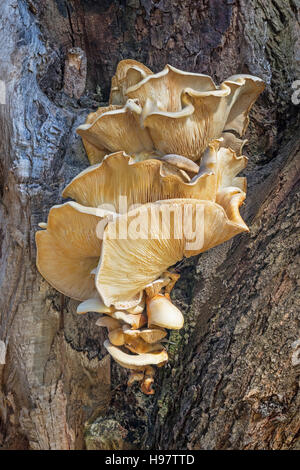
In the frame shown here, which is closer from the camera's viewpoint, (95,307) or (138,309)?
(95,307)

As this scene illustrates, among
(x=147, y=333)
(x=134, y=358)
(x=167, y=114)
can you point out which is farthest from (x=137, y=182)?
(x=134, y=358)

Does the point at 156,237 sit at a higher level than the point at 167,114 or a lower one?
lower

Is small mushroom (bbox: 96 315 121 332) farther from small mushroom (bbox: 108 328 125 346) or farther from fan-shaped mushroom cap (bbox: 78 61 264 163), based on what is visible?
fan-shaped mushroom cap (bbox: 78 61 264 163)

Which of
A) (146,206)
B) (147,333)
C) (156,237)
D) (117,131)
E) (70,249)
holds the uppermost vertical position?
(117,131)

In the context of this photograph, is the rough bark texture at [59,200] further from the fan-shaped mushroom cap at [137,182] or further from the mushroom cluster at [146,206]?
the fan-shaped mushroom cap at [137,182]

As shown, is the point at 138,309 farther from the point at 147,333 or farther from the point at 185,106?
the point at 185,106

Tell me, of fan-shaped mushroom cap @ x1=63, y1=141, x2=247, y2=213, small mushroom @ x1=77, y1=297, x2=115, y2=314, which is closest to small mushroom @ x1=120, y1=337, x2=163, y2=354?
small mushroom @ x1=77, y1=297, x2=115, y2=314
